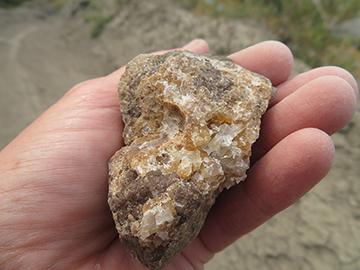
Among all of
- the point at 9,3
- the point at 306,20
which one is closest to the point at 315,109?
the point at 306,20

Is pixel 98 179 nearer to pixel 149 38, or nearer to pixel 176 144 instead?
pixel 176 144

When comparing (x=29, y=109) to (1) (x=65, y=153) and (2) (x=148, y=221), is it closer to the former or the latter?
(1) (x=65, y=153)

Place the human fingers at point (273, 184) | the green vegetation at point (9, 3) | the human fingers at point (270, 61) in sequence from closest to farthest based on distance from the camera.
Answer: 1. the human fingers at point (273, 184)
2. the human fingers at point (270, 61)
3. the green vegetation at point (9, 3)

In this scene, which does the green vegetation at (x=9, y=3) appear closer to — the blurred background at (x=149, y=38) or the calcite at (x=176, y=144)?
the blurred background at (x=149, y=38)

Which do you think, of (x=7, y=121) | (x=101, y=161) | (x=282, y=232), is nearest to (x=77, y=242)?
(x=101, y=161)

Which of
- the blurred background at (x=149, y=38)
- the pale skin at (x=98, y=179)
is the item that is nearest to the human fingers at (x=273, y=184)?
the pale skin at (x=98, y=179)

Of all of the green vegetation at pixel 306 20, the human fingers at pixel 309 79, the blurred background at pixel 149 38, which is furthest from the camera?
the green vegetation at pixel 306 20

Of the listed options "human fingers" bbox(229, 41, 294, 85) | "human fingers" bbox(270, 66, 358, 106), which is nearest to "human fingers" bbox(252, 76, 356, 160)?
"human fingers" bbox(270, 66, 358, 106)
